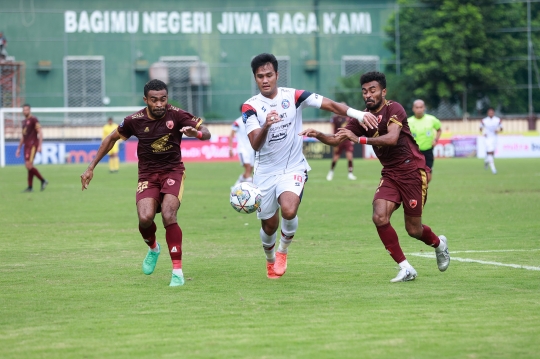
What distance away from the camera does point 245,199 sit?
943 centimetres

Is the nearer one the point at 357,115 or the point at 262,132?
the point at 262,132

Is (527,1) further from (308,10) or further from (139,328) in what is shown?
(139,328)

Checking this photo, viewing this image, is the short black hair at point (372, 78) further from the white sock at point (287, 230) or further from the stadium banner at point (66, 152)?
the stadium banner at point (66, 152)

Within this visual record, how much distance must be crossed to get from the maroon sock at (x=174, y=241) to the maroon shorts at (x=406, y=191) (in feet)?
6.83

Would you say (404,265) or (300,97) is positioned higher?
(300,97)

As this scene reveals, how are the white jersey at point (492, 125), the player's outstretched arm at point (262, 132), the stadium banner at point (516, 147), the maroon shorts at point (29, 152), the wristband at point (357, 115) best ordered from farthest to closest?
the stadium banner at point (516, 147)
the white jersey at point (492, 125)
the maroon shorts at point (29, 152)
the wristband at point (357, 115)
the player's outstretched arm at point (262, 132)

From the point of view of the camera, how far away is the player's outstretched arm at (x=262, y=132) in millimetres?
8883

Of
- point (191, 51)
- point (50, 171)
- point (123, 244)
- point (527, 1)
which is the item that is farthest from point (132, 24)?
point (123, 244)

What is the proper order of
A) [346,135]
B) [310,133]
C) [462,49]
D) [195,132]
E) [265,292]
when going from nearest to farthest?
[265,292] → [310,133] → [346,135] → [195,132] → [462,49]

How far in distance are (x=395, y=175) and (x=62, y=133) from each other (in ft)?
130

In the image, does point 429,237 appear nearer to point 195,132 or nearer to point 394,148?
point 394,148

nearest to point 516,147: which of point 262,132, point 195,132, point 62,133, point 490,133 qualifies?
point 490,133

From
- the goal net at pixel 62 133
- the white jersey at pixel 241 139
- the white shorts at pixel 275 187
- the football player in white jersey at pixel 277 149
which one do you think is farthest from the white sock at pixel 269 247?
the goal net at pixel 62 133

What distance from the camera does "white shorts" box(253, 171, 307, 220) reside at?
31.6 feet
